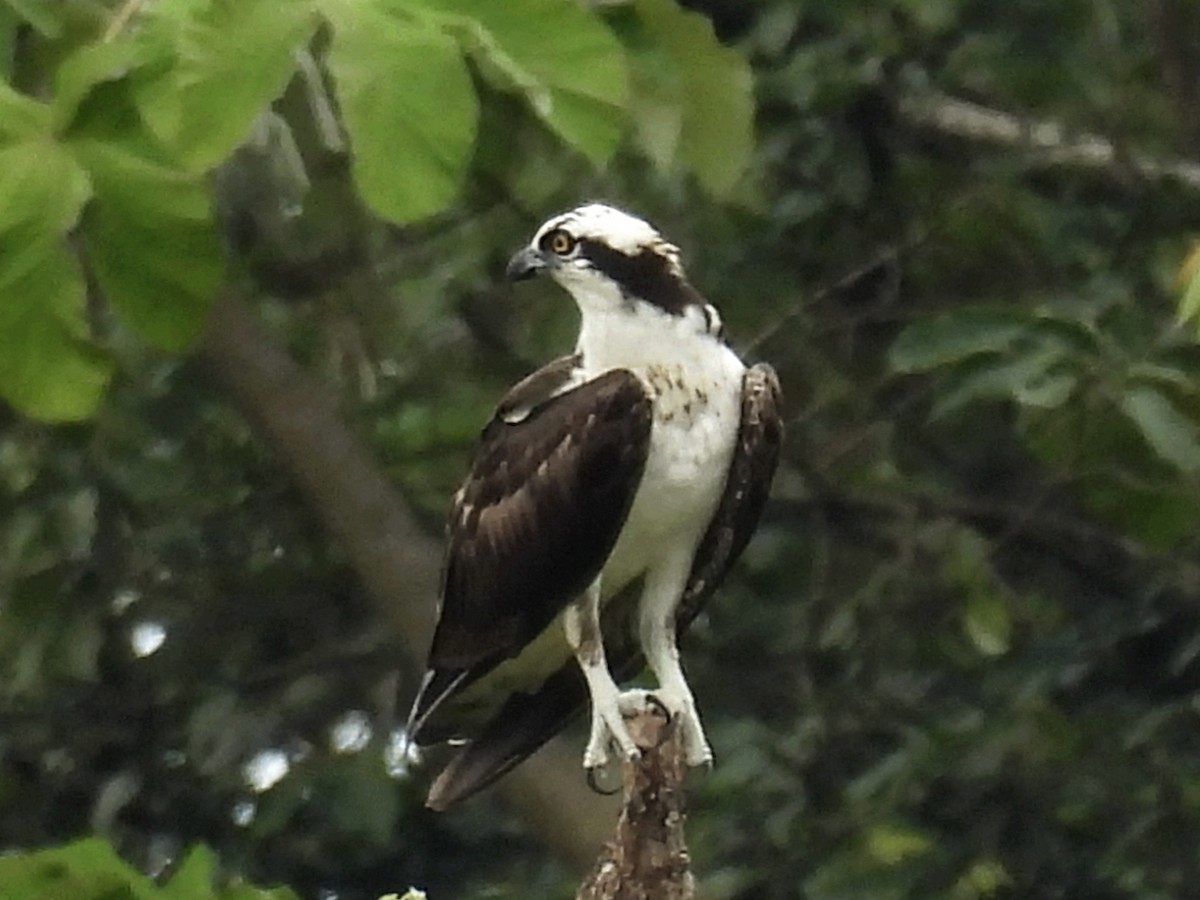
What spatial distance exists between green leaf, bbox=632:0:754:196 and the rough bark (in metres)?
0.73

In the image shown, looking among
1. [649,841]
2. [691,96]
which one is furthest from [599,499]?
[649,841]

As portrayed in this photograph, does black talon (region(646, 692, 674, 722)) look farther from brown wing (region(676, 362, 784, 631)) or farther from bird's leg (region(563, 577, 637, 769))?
brown wing (region(676, 362, 784, 631))

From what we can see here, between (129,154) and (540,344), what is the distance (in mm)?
2423

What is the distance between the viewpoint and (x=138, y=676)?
4.86 m

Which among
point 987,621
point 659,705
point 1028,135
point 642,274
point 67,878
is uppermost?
point 642,274

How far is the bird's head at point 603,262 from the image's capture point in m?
2.66

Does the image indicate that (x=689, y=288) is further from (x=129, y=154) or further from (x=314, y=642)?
(x=314, y=642)

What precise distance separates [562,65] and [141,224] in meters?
0.37

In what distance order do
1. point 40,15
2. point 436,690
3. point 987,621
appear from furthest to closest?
point 987,621 → point 436,690 → point 40,15

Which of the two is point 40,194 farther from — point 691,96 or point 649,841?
point 691,96

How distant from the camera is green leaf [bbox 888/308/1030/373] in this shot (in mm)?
3260

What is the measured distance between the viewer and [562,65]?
7.03ft

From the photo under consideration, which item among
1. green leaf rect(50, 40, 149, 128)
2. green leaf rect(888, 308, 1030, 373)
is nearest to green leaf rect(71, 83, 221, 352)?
green leaf rect(50, 40, 149, 128)

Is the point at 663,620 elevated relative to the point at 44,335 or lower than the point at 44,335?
lower
